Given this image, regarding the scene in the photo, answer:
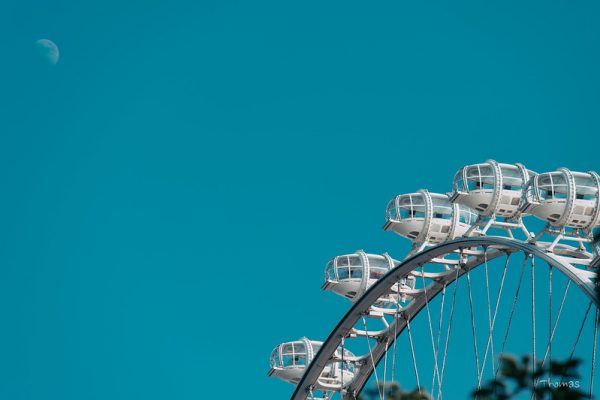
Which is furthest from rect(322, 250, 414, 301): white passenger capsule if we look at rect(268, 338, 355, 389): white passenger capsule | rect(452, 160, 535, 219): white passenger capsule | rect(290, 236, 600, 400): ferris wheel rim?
rect(452, 160, 535, 219): white passenger capsule

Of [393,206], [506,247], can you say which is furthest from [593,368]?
[393,206]

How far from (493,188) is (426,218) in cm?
662

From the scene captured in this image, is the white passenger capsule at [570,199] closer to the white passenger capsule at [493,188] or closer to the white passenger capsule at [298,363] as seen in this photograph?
the white passenger capsule at [493,188]

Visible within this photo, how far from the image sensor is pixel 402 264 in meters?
60.3

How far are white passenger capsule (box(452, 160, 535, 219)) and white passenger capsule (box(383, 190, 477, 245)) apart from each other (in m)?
5.73

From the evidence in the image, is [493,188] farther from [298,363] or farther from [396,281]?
[298,363]

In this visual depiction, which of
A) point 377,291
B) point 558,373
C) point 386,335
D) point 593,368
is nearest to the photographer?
point 558,373

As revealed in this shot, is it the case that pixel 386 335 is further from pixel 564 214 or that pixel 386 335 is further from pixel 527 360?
pixel 527 360

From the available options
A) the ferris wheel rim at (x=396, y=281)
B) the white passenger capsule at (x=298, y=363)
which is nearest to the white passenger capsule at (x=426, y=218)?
the ferris wheel rim at (x=396, y=281)

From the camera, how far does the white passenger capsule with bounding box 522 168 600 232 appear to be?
173 feet

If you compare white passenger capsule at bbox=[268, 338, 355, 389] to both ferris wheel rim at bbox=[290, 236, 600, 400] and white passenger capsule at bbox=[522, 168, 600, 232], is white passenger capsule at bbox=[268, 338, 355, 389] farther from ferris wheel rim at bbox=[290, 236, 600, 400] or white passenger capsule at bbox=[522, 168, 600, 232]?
white passenger capsule at bbox=[522, 168, 600, 232]

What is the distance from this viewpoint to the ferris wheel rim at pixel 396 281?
156ft

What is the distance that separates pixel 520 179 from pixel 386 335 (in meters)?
12.7

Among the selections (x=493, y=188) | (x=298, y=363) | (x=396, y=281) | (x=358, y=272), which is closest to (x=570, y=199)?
(x=493, y=188)
